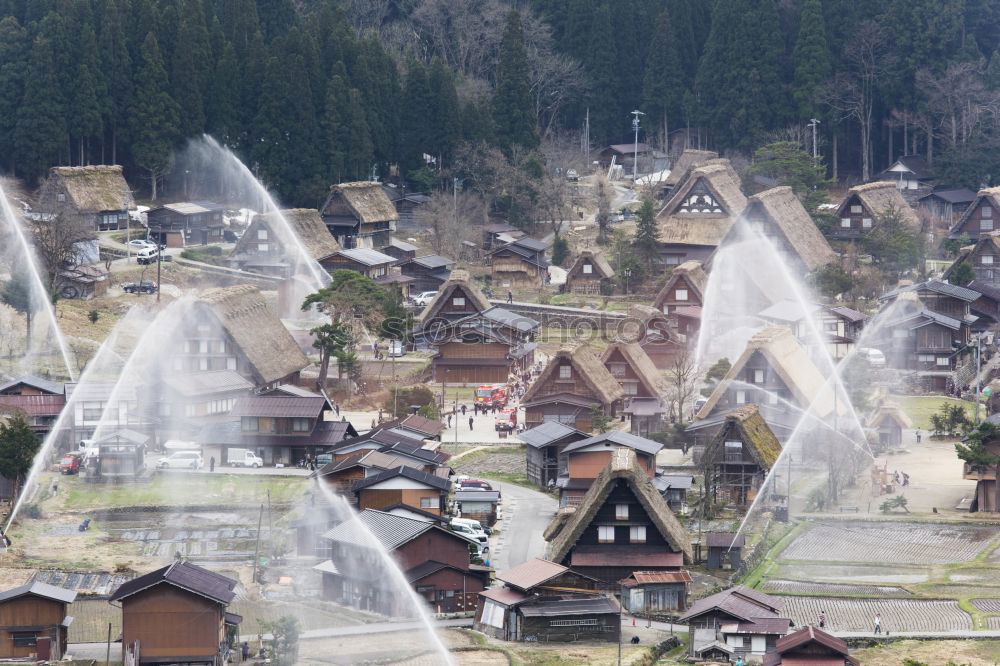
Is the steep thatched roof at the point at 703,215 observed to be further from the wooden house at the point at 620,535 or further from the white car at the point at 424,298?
the wooden house at the point at 620,535

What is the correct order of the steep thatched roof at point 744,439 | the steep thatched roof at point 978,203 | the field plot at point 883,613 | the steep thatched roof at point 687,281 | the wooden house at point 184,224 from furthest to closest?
the steep thatched roof at point 978,203 → the wooden house at point 184,224 → the steep thatched roof at point 687,281 → the steep thatched roof at point 744,439 → the field plot at point 883,613

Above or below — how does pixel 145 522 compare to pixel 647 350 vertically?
below

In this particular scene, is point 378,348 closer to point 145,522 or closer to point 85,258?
point 85,258

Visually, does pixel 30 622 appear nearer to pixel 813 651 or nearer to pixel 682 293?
pixel 813 651

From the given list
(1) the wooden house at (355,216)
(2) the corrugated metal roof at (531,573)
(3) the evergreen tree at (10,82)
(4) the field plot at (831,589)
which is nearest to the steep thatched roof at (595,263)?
(1) the wooden house at (355,216)

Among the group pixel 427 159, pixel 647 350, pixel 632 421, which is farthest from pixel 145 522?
pixel 427 159

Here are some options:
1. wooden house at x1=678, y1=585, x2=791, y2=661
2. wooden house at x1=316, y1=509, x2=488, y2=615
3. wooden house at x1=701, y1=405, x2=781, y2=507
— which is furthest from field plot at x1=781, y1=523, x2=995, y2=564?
wooden house at x1=316, y1=509, x2=488, y2=615
